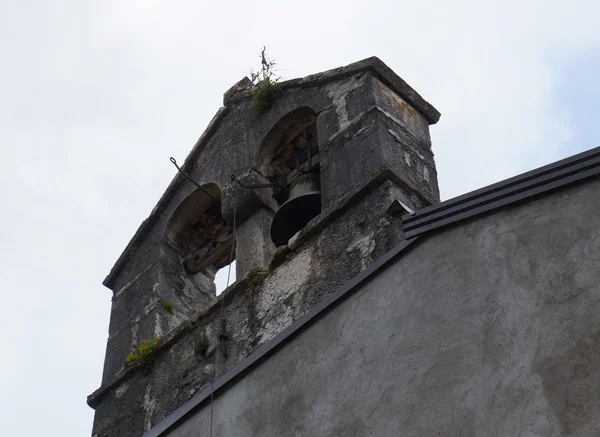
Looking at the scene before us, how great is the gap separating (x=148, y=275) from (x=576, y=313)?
3.79 meters

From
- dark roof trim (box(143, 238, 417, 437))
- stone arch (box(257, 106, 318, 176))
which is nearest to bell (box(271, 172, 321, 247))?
stone arch (box(257, 106, 318, 176))

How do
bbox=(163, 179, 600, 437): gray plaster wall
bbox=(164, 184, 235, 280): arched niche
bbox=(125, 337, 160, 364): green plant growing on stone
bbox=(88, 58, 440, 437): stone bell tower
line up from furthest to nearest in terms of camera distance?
bbox=(164, 184, 235, 280): arched niche, bbox=(125, 337, 160, 364): green plant growing on stone, bbox=(88, 58, 440, 437): stone bell tower, bbox=(163, 179, 600, 437): gray plaster wall

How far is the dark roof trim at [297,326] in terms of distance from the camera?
4062 millimetres

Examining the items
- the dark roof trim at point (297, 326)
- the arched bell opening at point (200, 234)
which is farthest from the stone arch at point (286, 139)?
the dark roof trim at point (297, 326)

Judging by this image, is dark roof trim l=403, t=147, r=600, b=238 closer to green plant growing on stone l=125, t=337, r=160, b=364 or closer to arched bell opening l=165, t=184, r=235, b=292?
green plant growing on stone l=125, t=337, r=160, b=364

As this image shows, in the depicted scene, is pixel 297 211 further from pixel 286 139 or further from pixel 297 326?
pixel 297 326

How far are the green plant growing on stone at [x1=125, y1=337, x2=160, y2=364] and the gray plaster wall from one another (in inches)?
71.9

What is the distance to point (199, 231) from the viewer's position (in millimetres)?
6914

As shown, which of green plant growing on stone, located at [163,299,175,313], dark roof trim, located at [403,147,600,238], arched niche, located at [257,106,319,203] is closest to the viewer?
dark roof trim, located at [403,147,600,238]

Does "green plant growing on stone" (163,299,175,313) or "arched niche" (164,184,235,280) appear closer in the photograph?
"green plant growing on stone" (163,299,175,313)

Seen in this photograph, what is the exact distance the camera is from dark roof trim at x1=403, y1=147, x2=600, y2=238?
3.62m

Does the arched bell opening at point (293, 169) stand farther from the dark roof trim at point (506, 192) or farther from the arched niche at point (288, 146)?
the dark roof trim at point (506, 192)

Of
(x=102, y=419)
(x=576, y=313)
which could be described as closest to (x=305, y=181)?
(x=102, y=419)

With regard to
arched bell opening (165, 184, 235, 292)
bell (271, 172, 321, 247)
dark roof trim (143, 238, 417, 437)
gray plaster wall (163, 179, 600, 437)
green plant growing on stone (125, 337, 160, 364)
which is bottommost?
gray plaster wall (163, 179, 600, 437)
